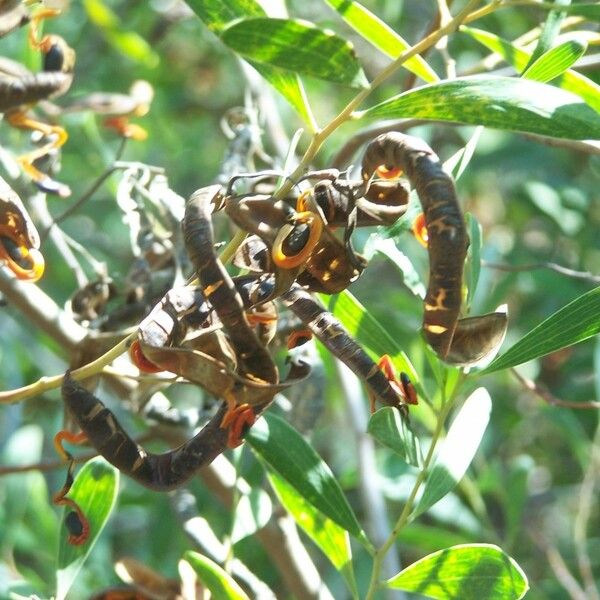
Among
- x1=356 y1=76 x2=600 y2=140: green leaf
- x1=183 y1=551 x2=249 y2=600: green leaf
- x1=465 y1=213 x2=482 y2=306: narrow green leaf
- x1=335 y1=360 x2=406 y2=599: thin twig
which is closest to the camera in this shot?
x1=356 y1=76 x2=600 y2=140: green leaf

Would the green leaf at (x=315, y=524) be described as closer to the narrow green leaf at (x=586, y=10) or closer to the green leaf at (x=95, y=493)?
the green leaf at (x=95, y=493)

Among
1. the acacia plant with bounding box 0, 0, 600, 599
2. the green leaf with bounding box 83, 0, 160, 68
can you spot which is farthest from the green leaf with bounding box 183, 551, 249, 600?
the green leaf with bounding box 83, 0, 160, 68

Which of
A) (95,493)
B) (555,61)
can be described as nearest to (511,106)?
(555,61)

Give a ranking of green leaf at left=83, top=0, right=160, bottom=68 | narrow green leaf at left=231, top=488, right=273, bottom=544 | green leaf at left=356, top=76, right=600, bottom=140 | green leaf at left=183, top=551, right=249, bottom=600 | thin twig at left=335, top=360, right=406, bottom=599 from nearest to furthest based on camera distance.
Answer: green leaf at left=356, top=76, right=600, bottom=140 < green leaf at left=183, top=551, right=249, bottom=600 < narrow green leaf at left=231, top=488, right=273, bottom=544 < thin twig at left=335, top=360, right=406, bottom=599 < green leaf at left=83, top=0, right=160, bottom=68

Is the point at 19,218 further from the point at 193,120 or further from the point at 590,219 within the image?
the point at 193,120

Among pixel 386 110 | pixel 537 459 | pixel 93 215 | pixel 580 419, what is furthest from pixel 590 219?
pixel 386 110

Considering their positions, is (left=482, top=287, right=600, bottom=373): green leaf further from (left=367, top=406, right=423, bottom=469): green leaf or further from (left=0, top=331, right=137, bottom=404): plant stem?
(left=0, top=331, right=137, bottom=404): plant stem

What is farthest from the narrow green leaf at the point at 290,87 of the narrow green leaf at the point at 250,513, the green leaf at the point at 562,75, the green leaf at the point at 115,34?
the green leaf at the point at 115,34
